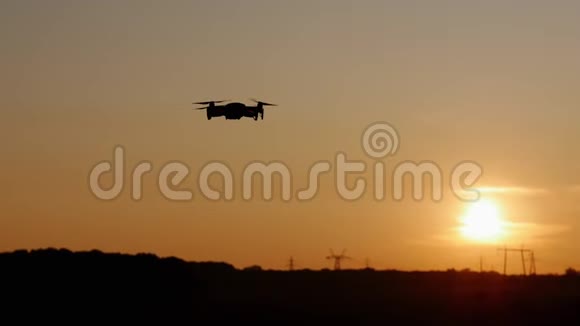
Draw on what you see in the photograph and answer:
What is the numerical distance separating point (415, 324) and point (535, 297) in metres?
37.6

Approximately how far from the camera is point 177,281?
146 metres

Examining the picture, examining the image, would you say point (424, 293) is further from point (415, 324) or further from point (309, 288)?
point (415, 324)

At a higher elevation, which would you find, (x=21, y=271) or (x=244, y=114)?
(x=244, y=114)

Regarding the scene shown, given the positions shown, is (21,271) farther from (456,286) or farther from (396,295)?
(456,286)

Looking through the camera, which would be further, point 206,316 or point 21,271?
point 206,316

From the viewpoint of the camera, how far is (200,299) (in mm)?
149625

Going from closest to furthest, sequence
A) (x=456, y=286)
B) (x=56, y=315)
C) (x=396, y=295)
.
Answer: (x=56, y=315)
(x=396, y=295)
(x=456, y=286)

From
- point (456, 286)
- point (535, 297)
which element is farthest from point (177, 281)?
point (456, 286)

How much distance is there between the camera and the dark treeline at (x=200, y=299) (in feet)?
422

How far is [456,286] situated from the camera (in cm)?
19975

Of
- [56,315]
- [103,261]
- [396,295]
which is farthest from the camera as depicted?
[396,295]

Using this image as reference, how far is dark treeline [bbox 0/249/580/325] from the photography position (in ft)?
422

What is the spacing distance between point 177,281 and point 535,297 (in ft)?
159

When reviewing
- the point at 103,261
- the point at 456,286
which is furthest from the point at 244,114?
the point at 456,286
